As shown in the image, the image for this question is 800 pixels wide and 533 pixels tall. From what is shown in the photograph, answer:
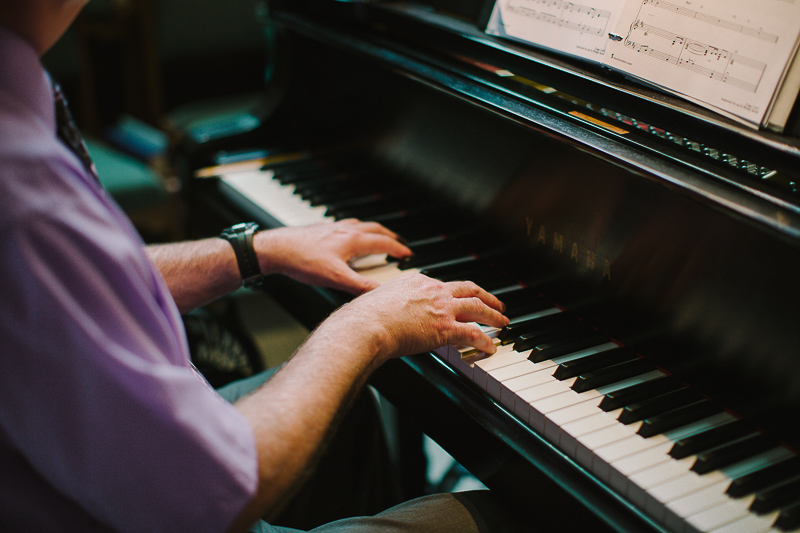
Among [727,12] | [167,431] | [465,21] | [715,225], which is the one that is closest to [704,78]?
[727,12]

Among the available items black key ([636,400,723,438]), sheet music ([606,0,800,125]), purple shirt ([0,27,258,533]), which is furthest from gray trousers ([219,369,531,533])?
sheet music ([606,0,800,125])

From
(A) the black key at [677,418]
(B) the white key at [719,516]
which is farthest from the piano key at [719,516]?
(A) the black key at [677,418]

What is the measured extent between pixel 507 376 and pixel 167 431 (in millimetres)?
573

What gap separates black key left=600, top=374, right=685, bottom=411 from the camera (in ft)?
3.34

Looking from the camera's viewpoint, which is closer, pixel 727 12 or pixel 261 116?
pixel 727 12

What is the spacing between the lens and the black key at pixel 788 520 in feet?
2.72

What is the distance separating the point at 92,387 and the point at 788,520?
845mm

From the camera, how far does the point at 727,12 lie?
107cm

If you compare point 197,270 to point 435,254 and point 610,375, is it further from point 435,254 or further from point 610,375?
point 610,375

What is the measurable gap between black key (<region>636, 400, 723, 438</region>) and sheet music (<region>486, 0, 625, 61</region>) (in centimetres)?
65

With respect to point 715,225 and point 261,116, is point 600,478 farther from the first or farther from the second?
point 261,116

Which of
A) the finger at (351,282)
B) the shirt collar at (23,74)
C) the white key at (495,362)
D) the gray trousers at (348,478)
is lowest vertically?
the gray trousers at (348,478)

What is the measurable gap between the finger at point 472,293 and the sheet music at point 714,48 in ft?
1.55

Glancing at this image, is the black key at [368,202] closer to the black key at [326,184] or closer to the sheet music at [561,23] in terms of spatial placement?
the black key at [326,184]
